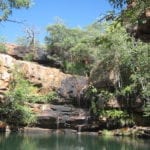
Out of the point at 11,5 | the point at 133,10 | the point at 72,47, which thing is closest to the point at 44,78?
the point at 72,47

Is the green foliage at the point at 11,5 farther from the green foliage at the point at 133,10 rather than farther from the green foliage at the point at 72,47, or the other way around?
the green foliage at the point at 72,47

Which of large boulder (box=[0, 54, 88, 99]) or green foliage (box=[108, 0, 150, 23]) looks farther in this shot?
large boulder (box=[0, 54, 88, 99])

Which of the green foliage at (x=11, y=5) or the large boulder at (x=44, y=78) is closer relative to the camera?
the green foliage at (x=11, y=5)

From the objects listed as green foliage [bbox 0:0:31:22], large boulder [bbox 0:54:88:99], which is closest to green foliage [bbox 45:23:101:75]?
large boulder [bbox 0:54:88:99]

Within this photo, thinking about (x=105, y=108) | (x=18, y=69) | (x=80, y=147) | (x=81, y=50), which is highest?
(x=81, y=50)

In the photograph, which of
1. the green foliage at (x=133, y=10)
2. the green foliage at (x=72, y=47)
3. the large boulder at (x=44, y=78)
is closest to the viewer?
the green foliage at (x=133, y=10)

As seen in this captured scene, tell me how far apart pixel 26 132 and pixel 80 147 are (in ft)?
47.4

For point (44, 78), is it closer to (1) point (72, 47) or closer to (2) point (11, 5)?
(1) point (72, 47)

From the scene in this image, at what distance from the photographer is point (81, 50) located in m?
52.0

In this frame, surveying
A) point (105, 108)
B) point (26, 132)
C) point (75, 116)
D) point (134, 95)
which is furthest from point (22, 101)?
point (134, 95)

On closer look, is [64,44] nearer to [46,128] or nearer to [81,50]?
[81,50]

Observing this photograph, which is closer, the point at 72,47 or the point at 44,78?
the point at 44,78

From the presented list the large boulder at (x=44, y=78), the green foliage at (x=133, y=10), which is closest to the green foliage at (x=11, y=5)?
the green foliage at (x=133, y=10)

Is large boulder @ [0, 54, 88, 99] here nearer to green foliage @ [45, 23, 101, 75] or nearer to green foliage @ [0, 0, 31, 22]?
green foliage @ [45, 23, 101, 75]
